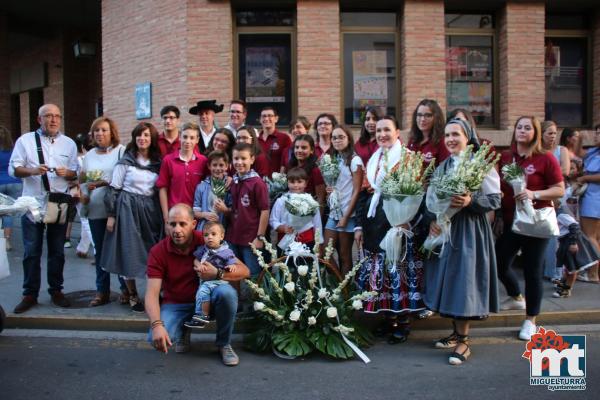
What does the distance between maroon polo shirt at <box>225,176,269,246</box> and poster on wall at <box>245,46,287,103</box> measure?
5069 millimetres

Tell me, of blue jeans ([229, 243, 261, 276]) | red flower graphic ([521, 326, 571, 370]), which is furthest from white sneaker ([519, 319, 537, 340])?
blue jeans ([229, 243, 261, 276])

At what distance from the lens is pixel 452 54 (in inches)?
418

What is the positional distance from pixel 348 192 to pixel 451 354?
1.90 m

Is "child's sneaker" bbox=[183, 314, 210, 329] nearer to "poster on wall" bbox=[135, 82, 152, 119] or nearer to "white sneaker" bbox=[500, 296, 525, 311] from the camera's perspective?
"white sneaker" bbox=[500, 296, 525, 311]

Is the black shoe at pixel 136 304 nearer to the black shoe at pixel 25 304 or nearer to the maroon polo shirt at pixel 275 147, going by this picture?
the black shoe at pixel 25 304

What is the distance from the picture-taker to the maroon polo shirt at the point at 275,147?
6973 mm

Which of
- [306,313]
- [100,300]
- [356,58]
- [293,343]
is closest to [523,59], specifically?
[356,58]

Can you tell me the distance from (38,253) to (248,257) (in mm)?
2339

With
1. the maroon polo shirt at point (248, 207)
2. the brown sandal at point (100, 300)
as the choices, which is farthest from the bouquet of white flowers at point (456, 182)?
the brown sandal at point (100, 300)

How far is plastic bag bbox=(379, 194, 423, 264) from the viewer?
4.74m

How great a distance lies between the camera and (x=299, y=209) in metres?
5.30

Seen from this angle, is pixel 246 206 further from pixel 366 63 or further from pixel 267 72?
pixel 366 63

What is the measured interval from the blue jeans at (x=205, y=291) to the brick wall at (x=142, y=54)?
607 centimetres

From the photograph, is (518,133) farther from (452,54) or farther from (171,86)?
(171,86)
